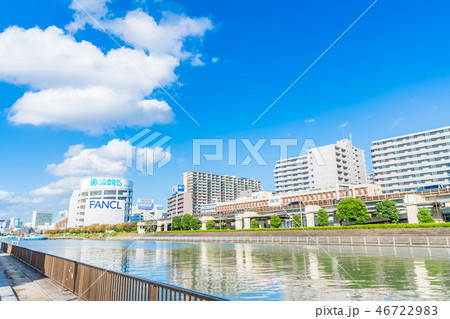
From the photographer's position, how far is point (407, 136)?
12094cm

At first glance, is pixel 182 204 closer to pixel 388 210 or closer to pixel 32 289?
pixel 388 210

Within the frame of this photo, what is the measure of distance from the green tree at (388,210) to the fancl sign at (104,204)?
142m

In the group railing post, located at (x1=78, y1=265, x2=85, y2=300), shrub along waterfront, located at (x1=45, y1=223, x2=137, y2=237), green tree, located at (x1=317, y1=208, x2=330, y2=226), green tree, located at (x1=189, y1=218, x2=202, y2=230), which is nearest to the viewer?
railing post, located at (x1=78, y1=265, x2=85, y2=300)

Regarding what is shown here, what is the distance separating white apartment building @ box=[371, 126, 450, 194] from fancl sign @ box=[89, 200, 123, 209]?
130079 millimetres

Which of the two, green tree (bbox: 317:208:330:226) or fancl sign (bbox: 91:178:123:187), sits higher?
fancl sign (bbox: 91:178:123:187)

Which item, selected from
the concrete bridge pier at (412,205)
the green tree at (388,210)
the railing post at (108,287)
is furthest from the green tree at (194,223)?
the railing post at (108,287)

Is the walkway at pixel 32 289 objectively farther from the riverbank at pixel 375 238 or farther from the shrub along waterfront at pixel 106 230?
the shrub along waterfront at pixel 106 230

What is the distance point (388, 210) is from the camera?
58688mm

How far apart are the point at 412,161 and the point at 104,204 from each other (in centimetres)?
14743

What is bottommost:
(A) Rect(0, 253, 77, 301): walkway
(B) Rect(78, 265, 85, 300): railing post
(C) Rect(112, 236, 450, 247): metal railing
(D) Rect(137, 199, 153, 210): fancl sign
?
(C) Rect(112, 236, 450, 247): metal railing

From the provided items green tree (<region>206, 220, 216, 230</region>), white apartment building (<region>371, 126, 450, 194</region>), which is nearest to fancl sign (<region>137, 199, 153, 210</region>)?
green tree (<region>206, 220, 216, 230</region>)

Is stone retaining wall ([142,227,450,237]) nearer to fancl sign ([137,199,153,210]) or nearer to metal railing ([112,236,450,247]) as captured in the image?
metal railing ([112,236,450,247])

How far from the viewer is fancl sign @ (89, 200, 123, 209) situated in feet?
548

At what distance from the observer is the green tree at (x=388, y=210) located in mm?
58594
